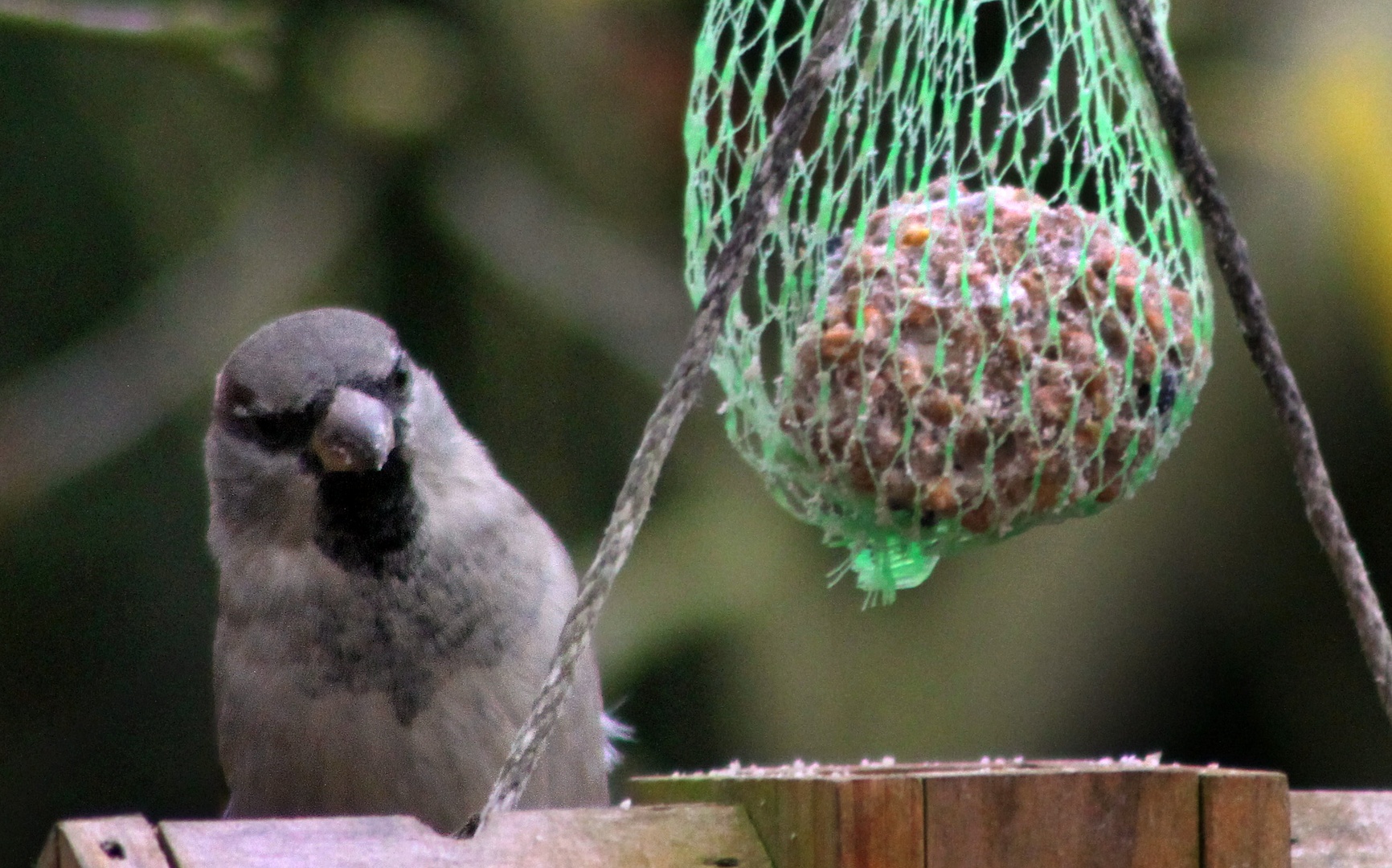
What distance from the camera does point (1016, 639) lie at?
11.0 feet

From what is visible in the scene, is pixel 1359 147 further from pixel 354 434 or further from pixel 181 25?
pixel 181 25

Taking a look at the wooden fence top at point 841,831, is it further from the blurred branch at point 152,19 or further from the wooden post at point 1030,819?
the blurred branch at point 152,19

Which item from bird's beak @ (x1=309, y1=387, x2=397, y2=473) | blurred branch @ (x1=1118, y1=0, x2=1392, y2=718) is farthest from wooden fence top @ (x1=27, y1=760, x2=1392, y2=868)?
bird's beak @ (x1=309, y1=387, x2=397, y2=473)

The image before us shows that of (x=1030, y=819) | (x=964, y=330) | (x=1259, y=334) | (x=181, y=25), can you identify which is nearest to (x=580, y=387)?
(x=181, y=25)

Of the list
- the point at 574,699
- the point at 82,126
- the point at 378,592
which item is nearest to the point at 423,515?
the point at 378,592

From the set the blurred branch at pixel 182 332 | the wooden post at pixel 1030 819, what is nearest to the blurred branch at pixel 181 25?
the blurred branch at pixel 182 332

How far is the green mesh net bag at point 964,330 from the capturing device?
195 centimetres

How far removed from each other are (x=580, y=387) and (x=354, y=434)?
162 centimetres

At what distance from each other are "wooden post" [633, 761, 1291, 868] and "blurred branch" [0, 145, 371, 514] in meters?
2.29

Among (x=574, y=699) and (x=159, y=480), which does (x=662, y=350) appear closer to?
(x=159, y=480)

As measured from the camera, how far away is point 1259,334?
5.73 feet

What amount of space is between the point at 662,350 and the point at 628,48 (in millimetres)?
633

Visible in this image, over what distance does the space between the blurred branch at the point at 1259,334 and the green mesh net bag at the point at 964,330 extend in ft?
0.32

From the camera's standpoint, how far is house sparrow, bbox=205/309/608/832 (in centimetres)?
230
